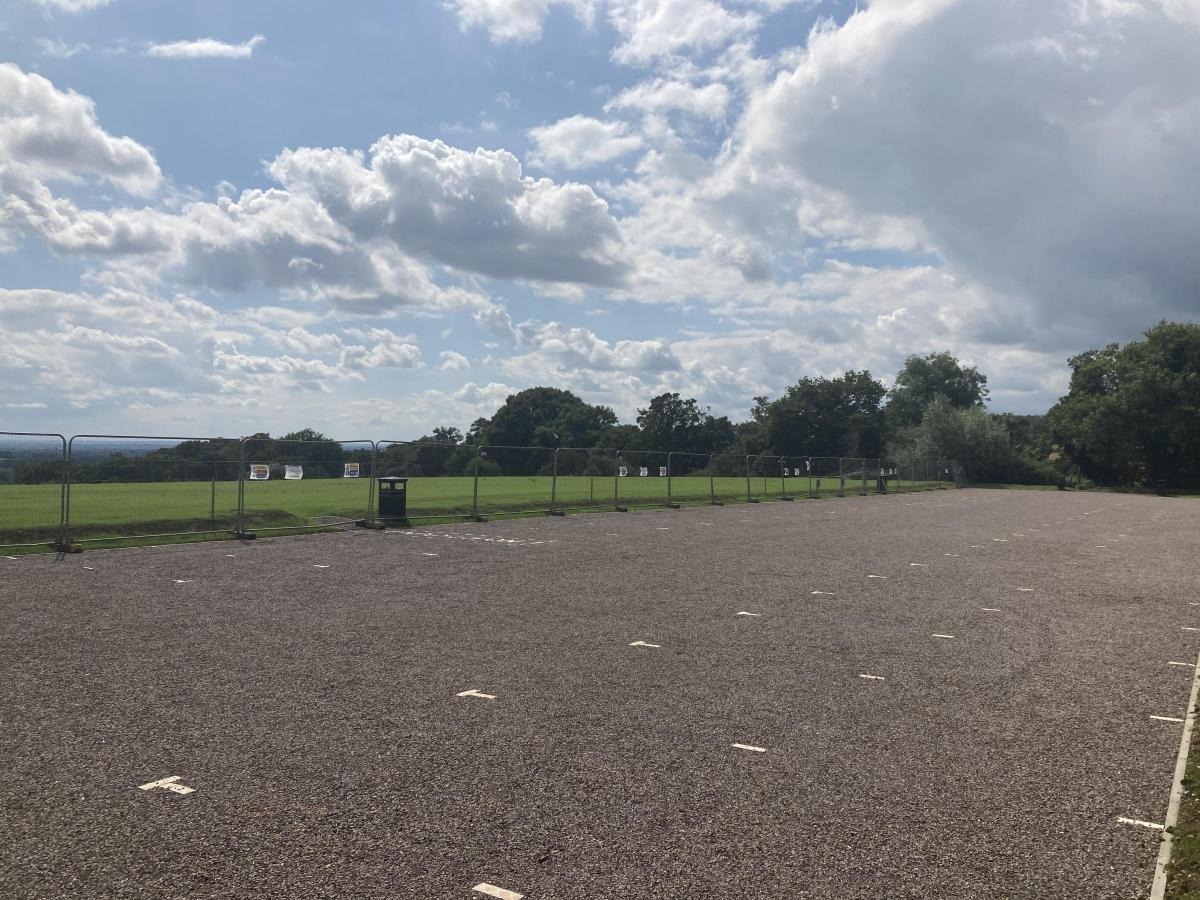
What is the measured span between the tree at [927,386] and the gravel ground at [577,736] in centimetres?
10046

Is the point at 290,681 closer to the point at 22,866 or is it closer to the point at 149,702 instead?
the point at 149,702

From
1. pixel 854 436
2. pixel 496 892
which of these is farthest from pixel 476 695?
pixel 854 436

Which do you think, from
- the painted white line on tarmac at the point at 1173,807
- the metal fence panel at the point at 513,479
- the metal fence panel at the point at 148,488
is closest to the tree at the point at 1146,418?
the metal fence panel at the point at 513,479

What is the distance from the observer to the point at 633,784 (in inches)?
186

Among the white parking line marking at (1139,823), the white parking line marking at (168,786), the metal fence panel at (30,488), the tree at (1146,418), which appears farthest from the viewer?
the tree at (1146,418)

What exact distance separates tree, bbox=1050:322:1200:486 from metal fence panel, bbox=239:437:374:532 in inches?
2460

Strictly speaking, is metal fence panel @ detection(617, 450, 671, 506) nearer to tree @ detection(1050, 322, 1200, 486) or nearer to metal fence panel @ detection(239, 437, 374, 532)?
metal fence panel @ detection(239, 437, 374, 532)

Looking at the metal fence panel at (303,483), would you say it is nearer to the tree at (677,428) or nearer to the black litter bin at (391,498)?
the black litter bin at (391,498)

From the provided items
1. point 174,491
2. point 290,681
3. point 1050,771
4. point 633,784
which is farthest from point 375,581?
point 1050,771

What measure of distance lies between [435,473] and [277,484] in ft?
16.0

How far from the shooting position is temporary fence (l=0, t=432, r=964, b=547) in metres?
14.4

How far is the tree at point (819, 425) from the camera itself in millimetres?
97812

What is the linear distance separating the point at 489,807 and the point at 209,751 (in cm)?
187

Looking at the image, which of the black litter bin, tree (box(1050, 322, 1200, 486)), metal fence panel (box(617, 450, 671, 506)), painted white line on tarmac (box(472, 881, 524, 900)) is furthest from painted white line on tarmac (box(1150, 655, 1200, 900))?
tree (box(1050, 322, 1200, 486))
